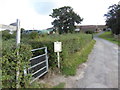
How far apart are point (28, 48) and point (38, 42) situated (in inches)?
69.2

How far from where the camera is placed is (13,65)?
3.29 m

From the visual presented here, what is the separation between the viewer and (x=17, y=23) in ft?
12.0

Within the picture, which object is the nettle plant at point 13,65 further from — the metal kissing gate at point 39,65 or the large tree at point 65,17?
the large tree at point 65,17

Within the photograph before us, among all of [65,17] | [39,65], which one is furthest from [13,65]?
[65,17]

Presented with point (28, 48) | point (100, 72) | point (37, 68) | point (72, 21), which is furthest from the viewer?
point (72, 21)

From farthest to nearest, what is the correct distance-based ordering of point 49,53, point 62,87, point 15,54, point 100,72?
point 100,72 < point 49,53 < point 62,87 < point 15,54

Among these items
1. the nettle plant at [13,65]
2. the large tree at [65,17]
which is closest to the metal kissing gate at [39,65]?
the nettle plant at [13,65]

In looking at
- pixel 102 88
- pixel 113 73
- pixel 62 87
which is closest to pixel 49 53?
pixel 62 87

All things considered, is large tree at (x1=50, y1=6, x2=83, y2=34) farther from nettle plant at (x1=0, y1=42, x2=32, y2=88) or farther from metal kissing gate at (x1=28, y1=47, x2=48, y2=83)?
nettle plant at (x1=0, y1=42, x2=32, y2=88)

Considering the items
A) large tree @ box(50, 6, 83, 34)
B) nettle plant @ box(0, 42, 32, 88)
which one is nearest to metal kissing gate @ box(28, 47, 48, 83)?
nettle plant @ box(0, 42, 32, 88)

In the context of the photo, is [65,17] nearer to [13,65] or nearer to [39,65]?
[39,65]

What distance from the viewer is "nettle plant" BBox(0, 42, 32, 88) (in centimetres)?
312

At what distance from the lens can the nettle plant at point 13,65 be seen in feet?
10.2

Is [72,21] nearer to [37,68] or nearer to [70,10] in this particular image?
[70,10]
